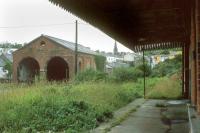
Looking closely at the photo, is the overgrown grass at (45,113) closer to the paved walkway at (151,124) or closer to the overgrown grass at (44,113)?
the overgrown grass at (44,113)

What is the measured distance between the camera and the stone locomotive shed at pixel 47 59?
4271 cm

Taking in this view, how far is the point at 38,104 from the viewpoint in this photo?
10977mm

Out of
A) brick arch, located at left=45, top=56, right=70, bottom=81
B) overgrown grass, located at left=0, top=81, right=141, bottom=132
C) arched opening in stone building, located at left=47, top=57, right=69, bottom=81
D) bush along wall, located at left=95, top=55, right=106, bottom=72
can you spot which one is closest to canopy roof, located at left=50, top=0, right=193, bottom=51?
overgrown grass, located at left=0, top=81, right=141, bottom=132

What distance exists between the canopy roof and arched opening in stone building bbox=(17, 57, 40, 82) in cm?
3132

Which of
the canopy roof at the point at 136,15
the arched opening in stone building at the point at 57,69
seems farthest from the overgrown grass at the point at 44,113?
the arched opening in stone building at the point at 57,69

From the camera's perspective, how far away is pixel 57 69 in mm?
47719

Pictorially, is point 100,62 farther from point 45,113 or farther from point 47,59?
point 45,113

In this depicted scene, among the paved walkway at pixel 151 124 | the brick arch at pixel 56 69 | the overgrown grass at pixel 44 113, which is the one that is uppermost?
the brick arch at pixel 56 69

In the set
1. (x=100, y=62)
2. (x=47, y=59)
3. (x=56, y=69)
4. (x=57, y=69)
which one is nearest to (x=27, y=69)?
(x=56, y=69)

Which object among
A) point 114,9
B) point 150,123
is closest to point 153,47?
point 150,123

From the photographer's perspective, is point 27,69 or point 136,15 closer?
point 136,15

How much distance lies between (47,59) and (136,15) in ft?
111

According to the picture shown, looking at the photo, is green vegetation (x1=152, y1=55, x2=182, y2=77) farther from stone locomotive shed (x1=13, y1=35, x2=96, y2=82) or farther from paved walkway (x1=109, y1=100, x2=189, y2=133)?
paved walkway (x1=109, y1=100, x2=189, y2=133)

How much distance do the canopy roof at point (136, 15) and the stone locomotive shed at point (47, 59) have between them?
87.6 ft
